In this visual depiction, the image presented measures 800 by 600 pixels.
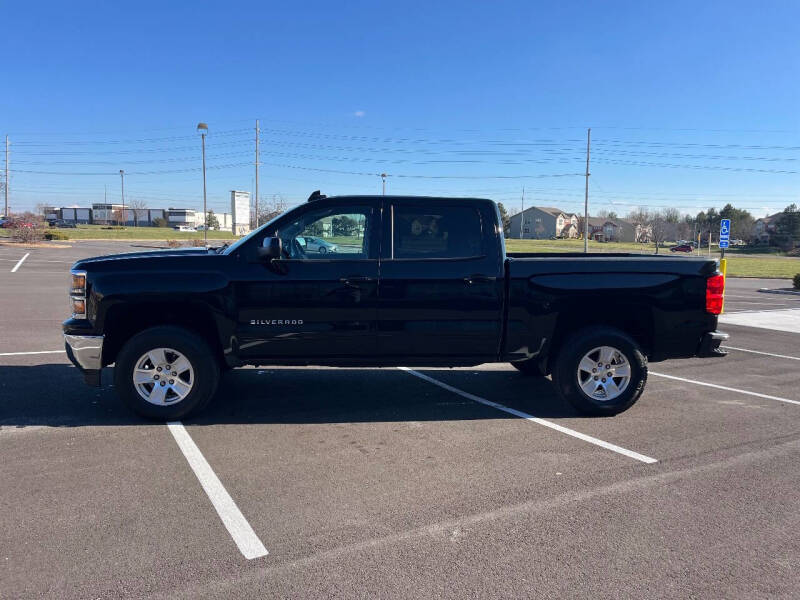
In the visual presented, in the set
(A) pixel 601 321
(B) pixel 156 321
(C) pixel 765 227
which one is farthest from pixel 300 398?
(C) pixel 765 227

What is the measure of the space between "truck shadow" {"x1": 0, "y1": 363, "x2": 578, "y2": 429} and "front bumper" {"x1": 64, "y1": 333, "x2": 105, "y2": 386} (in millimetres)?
496

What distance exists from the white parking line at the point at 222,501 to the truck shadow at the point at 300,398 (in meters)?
0.59

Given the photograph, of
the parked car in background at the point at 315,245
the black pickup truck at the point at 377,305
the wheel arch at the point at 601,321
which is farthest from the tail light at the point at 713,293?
the parked car in background at the point at 315,245

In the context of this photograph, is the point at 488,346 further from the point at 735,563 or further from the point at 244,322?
the point at 735,563

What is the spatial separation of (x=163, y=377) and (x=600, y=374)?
405 centimetres

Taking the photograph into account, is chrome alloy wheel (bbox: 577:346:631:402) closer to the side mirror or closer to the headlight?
the side mirror

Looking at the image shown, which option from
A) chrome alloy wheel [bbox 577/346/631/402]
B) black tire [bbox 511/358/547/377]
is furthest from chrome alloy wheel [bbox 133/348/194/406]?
black tire [bbox 511/358/547/377]

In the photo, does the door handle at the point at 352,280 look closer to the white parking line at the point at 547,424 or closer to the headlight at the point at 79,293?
the white parking line at the point at 547,424

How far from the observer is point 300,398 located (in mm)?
6207

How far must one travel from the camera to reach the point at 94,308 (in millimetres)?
5227

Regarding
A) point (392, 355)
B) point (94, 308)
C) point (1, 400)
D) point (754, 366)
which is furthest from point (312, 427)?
point (754, 366)

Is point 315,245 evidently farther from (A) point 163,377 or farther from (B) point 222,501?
(B) point 222,501

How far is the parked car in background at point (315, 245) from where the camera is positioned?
5426 millimetres

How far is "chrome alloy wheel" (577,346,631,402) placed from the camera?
18.7ft
